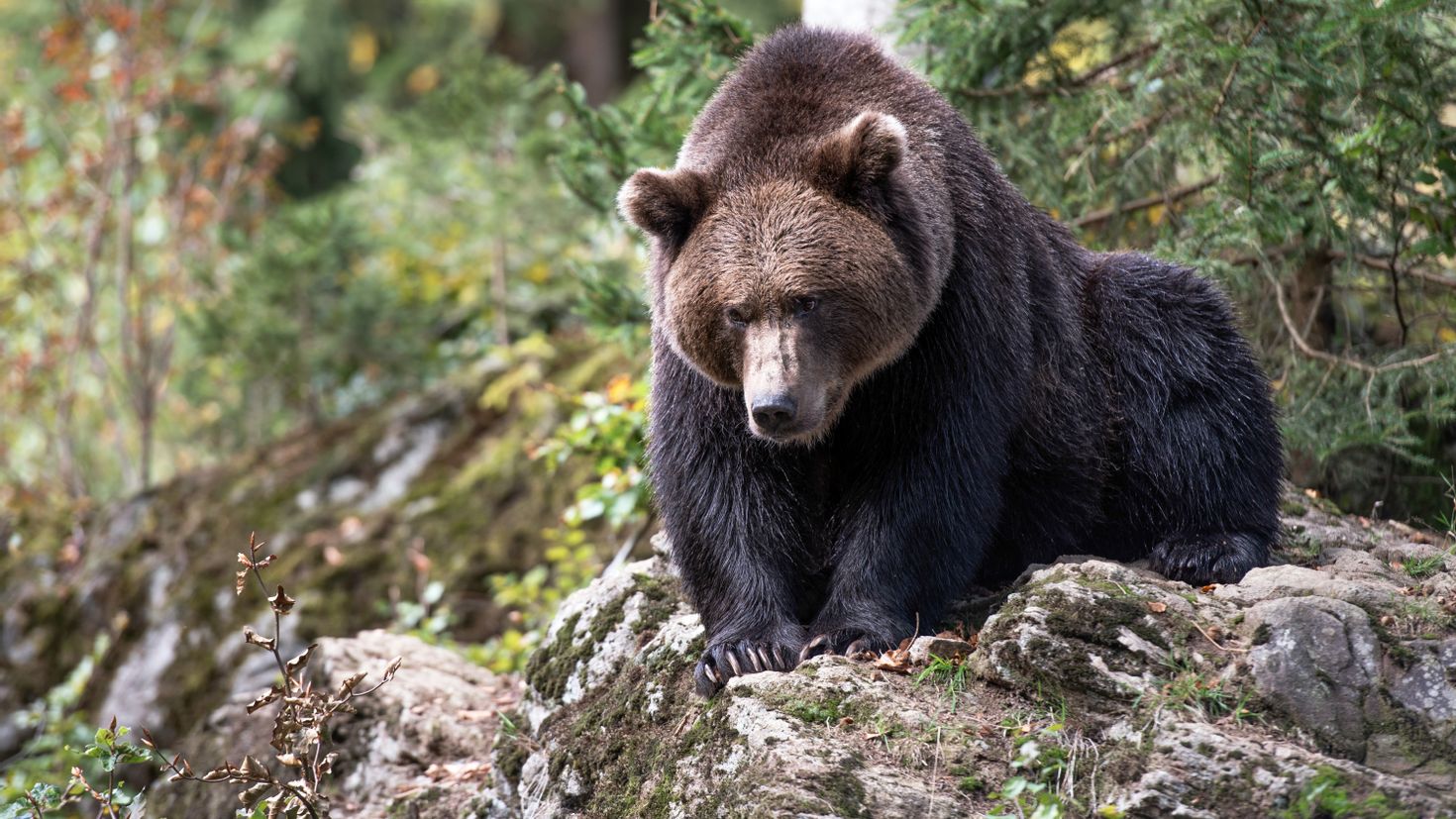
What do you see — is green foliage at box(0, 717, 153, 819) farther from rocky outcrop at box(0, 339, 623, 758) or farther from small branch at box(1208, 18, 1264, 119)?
small branch at box(1208, 18, 1264, 119)

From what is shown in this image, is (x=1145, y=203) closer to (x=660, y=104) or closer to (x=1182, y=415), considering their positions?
(x=1182, y=415)

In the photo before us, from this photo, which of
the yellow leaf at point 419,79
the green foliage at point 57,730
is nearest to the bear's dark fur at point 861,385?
the green foliage at point 57,730

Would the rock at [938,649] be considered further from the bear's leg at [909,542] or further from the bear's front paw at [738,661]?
the bear's front paw at [738,661]

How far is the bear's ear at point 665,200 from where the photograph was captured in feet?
14.0

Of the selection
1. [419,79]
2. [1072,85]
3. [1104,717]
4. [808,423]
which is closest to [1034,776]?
[1104,717]

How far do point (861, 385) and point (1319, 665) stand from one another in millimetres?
1624

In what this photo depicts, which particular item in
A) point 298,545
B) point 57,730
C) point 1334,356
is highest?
point 1334,356

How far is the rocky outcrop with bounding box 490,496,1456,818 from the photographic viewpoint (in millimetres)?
3266

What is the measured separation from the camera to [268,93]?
1285cm

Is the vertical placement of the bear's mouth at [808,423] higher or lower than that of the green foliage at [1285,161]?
lower

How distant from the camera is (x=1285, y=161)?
5555 mm

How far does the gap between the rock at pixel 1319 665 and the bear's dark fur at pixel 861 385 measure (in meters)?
0.84

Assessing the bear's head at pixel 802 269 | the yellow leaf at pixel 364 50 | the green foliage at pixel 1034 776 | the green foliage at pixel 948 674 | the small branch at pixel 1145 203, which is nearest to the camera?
the green foliage at pixel 1034 776

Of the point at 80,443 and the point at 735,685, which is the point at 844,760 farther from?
the point at 80,443
